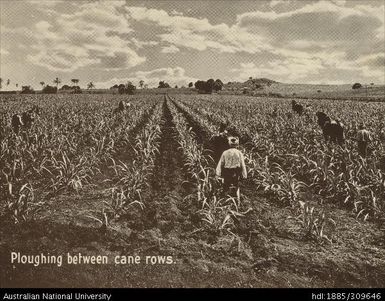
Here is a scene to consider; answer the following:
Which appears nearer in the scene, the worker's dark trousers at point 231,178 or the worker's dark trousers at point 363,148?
the worker's dark trousers at point 231,178

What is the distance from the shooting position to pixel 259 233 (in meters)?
6.83

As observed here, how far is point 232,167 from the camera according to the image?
793cm

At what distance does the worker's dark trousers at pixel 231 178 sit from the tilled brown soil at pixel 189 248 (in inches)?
19.0

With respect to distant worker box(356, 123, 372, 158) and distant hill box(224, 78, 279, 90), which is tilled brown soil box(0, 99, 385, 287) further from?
distant hill box(224, 78, 279, 90)

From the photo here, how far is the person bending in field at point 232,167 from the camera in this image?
790cm

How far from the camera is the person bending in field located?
7898mm

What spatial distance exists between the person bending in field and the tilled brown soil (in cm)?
56

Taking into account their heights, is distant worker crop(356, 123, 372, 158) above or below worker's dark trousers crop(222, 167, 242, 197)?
above

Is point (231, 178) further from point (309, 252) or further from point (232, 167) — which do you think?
point (309, 252)
